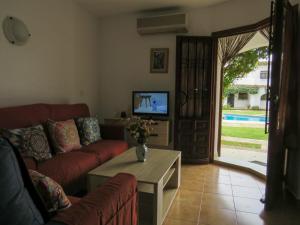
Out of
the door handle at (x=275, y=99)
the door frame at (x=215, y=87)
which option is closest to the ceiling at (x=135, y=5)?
the door frame at (x=215, y=87)

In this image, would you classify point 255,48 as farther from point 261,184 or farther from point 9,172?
point 9,172

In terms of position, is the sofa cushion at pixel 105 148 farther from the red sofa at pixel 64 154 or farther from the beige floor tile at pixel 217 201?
the beige floor tile at pixel 217 201

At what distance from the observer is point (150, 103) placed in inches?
161

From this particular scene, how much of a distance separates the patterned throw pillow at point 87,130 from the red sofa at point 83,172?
0.34 feet

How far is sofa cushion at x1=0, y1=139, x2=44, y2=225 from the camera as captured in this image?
81 cm

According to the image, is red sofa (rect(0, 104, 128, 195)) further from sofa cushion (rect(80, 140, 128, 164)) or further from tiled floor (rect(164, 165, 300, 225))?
tiled floor (rect(164, 165, 300, 225))

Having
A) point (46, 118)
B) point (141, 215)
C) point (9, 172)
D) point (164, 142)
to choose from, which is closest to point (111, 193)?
point (9, 172)

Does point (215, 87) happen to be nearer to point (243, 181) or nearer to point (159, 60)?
point (159, 60)

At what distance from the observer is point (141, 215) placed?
86.8 inches

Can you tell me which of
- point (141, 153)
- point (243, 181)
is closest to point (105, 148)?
point (141, 153)

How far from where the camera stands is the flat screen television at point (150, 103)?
403 centimetres

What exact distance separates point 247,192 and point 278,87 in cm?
128

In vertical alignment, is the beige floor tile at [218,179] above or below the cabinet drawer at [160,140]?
below

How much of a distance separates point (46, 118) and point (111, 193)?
6.26 feet
